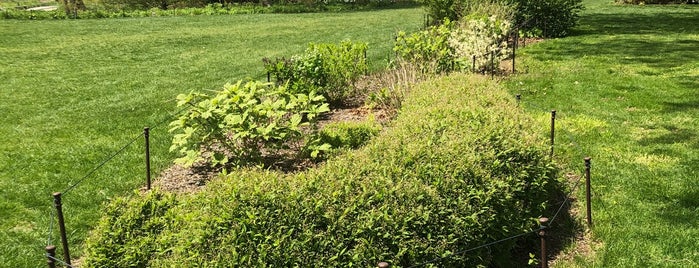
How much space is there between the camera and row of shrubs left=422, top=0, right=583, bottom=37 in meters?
15.3

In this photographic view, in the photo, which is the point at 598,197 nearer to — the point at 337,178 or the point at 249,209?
the point at 337,178

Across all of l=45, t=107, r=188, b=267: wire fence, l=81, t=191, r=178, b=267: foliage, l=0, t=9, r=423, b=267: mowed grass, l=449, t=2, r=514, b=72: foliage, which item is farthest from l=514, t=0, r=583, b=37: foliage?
l=81, t=191, r=178, b=267: foliage

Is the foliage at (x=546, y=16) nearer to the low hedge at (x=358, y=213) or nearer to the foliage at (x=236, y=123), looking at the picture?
the foliage at (x=236, y=123)

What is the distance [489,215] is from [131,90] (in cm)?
910

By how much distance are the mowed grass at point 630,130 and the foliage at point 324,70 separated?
9.42 feet

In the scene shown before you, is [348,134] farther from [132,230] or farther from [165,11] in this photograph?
[165,11]

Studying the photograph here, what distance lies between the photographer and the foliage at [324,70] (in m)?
8.23

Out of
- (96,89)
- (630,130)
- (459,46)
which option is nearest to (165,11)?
(96,89)

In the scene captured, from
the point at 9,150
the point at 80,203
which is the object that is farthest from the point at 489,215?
the point at 9,150

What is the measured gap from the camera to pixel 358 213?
3.53 m

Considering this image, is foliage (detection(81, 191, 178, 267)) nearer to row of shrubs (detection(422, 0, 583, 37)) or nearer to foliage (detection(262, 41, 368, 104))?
foliage (detection(262, 41, 368, 104))

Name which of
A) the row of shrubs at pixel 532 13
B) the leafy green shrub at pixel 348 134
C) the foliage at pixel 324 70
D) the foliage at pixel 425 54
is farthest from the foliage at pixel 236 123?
the row of shrubs at pixel 532 13

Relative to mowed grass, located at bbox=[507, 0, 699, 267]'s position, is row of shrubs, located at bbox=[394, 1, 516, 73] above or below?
above

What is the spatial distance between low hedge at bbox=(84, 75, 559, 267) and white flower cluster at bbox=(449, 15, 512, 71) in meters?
5.71
